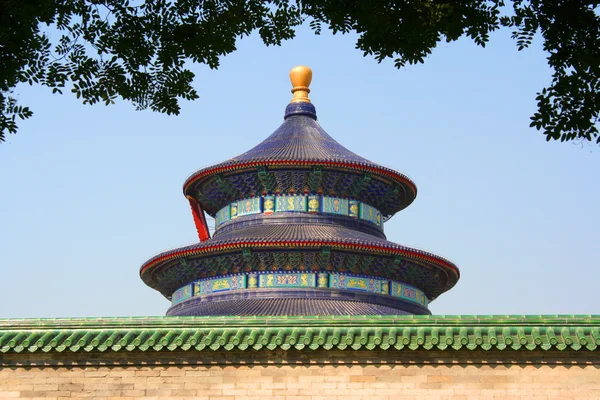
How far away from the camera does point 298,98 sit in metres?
28.4

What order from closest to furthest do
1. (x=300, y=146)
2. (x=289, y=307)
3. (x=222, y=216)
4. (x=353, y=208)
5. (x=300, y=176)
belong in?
(x=289, y=307) < (x=300, y=176) < (x=353, y=208) < (x=300, y=146) < (x=222, y=216)

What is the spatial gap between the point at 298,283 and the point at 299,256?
1.94 feet

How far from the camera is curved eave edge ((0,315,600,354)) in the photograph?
592 inches

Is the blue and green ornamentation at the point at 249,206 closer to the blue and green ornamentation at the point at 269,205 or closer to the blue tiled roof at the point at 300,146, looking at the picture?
the blue and green ornamentation at the point at 269,205

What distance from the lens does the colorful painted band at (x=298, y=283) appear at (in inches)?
915

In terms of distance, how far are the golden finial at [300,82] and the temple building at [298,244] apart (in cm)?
114

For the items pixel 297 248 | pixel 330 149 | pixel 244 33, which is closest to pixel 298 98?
pixel 330 149

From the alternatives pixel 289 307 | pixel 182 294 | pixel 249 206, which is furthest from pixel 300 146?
pixel 289 307

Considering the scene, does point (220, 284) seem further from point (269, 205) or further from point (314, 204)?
point (314, 204)

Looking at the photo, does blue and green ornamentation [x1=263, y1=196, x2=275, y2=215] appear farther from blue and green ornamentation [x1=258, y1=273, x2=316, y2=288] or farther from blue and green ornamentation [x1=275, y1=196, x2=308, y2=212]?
blue and green ornamentation [x1=258, y1=273, x2=316, y2=288]

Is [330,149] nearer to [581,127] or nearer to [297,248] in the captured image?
[297,248]

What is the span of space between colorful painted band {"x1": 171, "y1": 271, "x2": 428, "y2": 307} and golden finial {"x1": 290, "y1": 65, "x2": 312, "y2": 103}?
6506 millimetres

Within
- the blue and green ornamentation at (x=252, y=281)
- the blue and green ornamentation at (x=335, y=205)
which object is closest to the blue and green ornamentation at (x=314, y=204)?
the blue and green ornamentation at (x=335, y=205)

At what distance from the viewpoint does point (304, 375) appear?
1548cm
